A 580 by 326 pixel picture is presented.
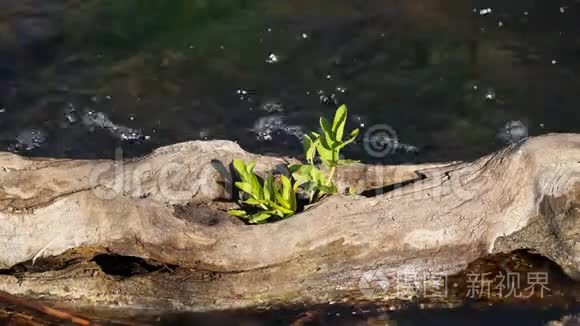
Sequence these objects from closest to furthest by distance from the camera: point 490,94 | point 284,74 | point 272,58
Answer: point 490,94, point 284,74, point 272,58

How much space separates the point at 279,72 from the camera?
6.16 metres

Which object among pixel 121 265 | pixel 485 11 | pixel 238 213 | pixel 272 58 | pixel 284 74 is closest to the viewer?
pixel 238 213

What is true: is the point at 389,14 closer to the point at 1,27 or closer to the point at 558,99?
the point at 558,99

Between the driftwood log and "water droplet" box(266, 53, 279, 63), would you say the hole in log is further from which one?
"water droplet" box(266, 53, 279, 63)

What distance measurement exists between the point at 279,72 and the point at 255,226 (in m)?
2.60

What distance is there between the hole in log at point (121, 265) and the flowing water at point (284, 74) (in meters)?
1.70

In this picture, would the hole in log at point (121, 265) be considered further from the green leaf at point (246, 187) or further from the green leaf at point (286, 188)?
the green leaf at point (286, 188)

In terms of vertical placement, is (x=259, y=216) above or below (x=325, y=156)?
below

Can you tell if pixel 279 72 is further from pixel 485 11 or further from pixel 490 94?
pixel 485 11

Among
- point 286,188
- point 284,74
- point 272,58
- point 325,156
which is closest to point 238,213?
point 286,188

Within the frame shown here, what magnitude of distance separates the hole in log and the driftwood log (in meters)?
0.04

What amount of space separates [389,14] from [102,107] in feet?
7.78

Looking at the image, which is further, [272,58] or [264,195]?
[272,58]

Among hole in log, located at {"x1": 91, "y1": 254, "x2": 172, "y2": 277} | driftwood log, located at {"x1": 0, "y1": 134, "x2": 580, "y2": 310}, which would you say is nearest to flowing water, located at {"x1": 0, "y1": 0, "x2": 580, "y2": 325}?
driftwood log, located at {"x1": 0, "y1": 134, "x2": 580, "y2": 310}
